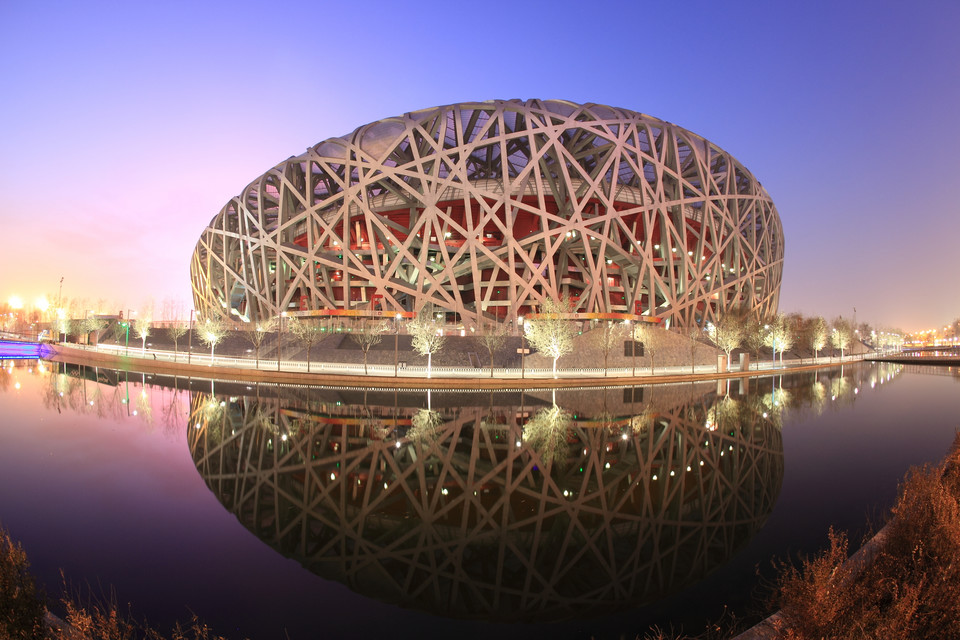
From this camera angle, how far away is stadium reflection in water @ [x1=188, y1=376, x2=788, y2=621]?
5703 mm

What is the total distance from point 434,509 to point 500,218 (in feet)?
144

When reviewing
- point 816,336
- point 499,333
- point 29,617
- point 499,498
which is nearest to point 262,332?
point 499,333

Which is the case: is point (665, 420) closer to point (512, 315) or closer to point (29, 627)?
point (29, 627)

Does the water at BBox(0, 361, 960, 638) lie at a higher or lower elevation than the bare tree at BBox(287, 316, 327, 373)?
lower

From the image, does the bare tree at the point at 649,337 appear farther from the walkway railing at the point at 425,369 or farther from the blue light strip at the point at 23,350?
the blue light strip at the point at 23,350

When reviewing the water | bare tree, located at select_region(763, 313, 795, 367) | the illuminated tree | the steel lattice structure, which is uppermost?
the steel lattice structure

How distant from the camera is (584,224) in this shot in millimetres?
43250

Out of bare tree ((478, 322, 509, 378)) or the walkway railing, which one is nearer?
the walkway railing

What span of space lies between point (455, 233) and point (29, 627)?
47715 millimetres

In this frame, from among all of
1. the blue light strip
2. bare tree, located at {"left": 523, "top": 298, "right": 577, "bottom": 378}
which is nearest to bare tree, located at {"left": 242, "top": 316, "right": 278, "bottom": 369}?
bare tree, located at {"left": 523, "top": 298, "right": 577, "bottom": 378}

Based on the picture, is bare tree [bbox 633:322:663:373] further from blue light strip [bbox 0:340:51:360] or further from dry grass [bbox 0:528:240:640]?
blue light strip [bbox 0:340:51:360]

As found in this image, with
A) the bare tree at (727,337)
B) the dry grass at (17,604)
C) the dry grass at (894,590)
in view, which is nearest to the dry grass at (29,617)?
the dry grass at (17,604)

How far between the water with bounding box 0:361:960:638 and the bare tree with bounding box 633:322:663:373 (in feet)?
50.1

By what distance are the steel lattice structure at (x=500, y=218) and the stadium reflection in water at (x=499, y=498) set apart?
2932 centimetres
